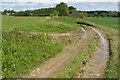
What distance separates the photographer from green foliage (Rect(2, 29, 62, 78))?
1118 centimetres

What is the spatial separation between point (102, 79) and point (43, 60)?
3786mm

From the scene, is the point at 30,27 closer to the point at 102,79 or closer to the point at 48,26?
the point at 48,26

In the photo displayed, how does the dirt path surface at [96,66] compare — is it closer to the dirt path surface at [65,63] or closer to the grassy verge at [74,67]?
the dirt path surface at [65,63]

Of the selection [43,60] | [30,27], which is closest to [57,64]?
[43,60]

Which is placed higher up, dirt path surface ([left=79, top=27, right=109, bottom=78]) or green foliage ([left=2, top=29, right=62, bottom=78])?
green foliage ([left=2, top=29, right=62, bottom=78])

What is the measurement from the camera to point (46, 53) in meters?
15.2

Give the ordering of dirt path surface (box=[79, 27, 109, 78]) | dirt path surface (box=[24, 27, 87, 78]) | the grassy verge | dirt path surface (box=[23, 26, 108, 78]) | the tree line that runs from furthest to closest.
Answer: the tree line → dirt path surface (box=[79, 27, 109, 78]) → dirt path surface (box=[23, 26, 108, 78]) → dirt path surface (box=[24, 27, 87, 78]) → the grassy verge

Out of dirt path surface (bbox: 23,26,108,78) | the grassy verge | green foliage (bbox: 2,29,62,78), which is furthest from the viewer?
dirt path surface (bbox: 23,26,108,78)

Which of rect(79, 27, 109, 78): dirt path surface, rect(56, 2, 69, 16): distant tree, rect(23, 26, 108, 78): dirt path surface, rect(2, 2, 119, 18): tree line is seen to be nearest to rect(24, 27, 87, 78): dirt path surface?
rect(23, 26, 108, 78): dirt path surface

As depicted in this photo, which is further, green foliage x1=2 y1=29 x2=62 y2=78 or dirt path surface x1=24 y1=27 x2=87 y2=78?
dirt path surface x1=24 y1=27 x2=87 y2=78

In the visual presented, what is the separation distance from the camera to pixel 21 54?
1273cm

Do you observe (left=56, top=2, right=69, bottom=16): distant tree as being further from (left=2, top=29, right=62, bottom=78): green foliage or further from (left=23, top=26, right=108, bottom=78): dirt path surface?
(left=2, top=29, right=62, bottom=78): green foliage

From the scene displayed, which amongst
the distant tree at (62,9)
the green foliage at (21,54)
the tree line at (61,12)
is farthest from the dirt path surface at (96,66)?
the distant tree at (62,9)

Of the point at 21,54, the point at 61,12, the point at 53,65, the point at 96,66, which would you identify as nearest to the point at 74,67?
the point at 53,65
